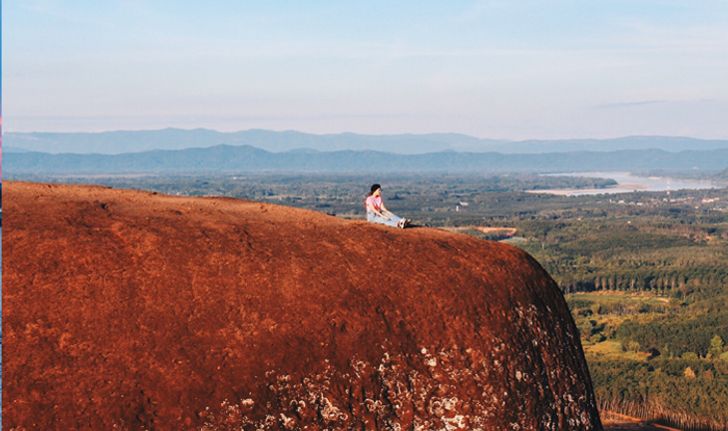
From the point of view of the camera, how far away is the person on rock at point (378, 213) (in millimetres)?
24250

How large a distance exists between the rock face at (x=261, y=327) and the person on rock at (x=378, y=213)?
186 centimetres

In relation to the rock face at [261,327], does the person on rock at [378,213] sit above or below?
above

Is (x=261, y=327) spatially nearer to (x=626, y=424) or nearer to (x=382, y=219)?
(x=382, y=219)

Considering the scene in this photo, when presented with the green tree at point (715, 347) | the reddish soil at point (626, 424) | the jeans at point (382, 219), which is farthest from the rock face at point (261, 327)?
the green tree at point (715, 347)

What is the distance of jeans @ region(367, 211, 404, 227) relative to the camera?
79.3 feet

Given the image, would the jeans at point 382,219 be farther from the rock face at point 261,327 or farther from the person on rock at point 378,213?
the rock face at point 261,327

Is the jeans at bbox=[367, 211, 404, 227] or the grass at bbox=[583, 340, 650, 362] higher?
the jeans at bbox=[367, 211, 404, 227]

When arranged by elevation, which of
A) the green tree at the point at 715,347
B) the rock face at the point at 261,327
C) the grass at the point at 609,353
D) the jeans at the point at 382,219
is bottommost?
the grass at the point at 609,353

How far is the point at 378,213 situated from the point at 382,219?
0.35 meters

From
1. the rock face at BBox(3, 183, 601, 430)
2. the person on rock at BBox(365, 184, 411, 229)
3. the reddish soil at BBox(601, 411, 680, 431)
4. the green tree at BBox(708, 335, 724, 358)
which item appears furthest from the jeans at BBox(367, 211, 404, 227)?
the green tree at BBox(708, 335, 724, 358)

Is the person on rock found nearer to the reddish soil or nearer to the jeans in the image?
the jeans

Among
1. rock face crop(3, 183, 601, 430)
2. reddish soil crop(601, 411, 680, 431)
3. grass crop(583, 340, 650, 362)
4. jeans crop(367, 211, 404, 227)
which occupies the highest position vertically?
jeans crop(367, 211, 404, 227)

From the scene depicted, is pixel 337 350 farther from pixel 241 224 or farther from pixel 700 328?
pixel 700 328

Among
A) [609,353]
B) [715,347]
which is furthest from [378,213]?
[715,347]
